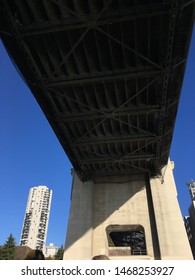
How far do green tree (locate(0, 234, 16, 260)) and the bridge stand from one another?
2846 inches

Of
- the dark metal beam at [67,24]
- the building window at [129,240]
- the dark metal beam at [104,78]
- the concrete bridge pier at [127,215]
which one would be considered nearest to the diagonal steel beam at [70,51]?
the dark metal beam at [67,24]

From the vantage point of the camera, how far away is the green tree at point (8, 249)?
3281 inches

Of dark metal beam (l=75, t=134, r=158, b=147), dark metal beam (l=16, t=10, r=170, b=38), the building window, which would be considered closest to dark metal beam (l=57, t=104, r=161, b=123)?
dark metal beam (l=75, t=134, r=158, b=147)

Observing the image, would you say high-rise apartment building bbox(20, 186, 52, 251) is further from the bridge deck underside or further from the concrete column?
the bridge deck underside

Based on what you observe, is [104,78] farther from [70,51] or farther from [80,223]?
[80,223]

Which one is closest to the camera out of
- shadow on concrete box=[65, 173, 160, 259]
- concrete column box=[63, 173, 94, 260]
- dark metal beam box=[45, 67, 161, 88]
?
dark metal beam box=[45, 67, 161, 88]

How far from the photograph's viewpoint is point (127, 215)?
105 feet

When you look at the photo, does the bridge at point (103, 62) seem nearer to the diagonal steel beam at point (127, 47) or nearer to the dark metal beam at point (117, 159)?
the diagonal steel beam at point (127, 47)

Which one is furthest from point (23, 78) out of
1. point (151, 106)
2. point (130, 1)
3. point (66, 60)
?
point (151, 106)

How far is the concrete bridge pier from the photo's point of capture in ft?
94.3

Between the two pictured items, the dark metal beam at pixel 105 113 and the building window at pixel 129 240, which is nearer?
the dark metal beam at pixel 105 113

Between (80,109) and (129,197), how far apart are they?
1565cm

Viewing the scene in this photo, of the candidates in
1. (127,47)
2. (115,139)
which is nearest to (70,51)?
(127,47)

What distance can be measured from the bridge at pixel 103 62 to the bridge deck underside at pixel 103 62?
5 centimetres
